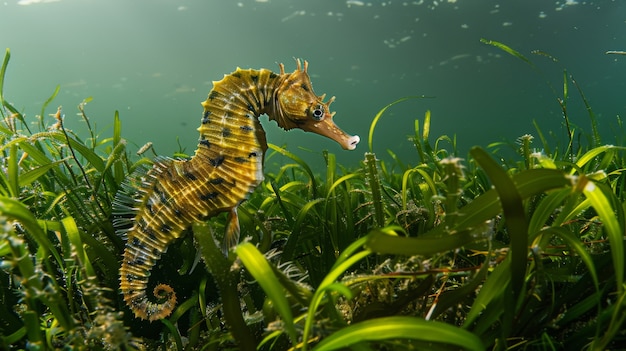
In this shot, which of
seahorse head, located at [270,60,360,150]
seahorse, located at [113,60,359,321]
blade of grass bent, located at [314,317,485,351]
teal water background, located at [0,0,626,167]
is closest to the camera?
blade of grass bent, located at [314,317,485,351]

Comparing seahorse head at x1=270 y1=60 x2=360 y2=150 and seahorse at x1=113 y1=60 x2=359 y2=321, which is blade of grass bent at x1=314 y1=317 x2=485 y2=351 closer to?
seahorse at x1=113 y1=60 x2=359 y2=321

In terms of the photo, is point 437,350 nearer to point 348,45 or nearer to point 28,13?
point 348,45

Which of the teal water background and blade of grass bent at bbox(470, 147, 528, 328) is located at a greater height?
the teal water background

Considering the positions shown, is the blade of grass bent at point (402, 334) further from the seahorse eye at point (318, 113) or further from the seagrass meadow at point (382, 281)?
the seahorse eye at point (318, 113)

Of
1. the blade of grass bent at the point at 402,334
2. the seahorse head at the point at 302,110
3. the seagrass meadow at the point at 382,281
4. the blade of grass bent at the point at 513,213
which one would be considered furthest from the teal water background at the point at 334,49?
the blade of grass bent at the point at 402,334

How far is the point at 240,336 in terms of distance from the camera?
3.69ft

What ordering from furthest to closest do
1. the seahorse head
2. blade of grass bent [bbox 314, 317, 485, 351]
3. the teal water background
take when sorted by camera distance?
the teal water background → the seahorse head → blade of grass bent [bbox 314, 317, 485, 351]

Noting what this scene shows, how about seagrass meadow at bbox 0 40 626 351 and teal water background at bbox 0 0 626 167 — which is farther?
teal water background at bbox 0 0 626 167

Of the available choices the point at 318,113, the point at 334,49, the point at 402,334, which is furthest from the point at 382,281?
the point at 334,49

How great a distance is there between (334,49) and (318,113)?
109 ft

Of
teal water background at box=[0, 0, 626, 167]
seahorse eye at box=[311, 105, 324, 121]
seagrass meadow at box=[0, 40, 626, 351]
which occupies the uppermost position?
teal water background at box=[0, 0, 626, 167]

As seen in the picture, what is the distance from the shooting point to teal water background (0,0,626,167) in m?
27.5

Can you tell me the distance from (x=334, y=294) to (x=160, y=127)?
75027 mm

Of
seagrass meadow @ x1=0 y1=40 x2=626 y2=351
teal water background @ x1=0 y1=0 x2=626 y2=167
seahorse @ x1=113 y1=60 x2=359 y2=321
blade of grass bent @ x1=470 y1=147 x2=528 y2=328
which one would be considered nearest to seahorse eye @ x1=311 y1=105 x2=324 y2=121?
seahorse @ x1=113 y1=60 x2=359 y2=321
